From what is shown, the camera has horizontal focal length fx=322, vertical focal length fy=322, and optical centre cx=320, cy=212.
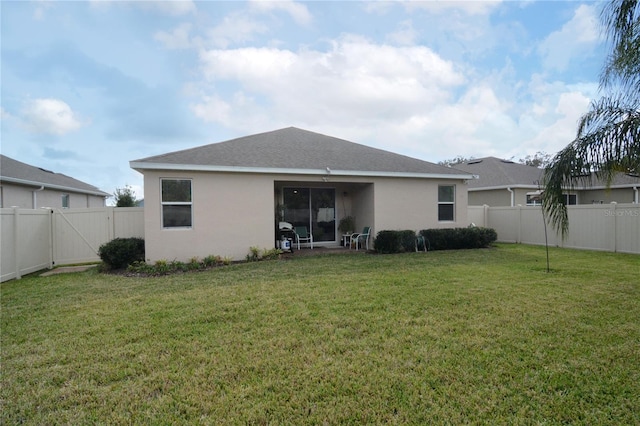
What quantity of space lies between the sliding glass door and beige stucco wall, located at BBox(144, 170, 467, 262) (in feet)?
Answer: 1.87

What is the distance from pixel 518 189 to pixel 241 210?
16.5 m

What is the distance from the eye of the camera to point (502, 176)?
1964 centimetres

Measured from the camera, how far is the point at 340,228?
13.7 meters

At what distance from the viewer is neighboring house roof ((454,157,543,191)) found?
61.9 feet

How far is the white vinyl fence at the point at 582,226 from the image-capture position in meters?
11.3

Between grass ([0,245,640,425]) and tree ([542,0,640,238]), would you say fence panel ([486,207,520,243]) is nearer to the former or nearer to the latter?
grass ([0,245,640,425])

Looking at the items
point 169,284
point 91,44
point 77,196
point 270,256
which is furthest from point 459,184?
point 77,196

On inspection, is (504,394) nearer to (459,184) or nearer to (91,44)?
(459,184)

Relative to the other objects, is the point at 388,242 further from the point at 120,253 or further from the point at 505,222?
the point at 120,253

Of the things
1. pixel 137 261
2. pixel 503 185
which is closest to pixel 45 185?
pixel 137 261

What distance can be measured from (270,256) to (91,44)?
8814 millimetres

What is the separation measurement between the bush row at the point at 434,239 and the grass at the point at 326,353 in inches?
176

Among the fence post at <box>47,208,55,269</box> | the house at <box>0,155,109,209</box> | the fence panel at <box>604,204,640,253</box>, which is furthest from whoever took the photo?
the house at <box>0,155,109,209</box>

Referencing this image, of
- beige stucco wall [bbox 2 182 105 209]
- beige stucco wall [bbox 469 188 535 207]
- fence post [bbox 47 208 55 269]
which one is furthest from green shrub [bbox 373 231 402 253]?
beige stucco wall [bbox 2 182 105 209]
